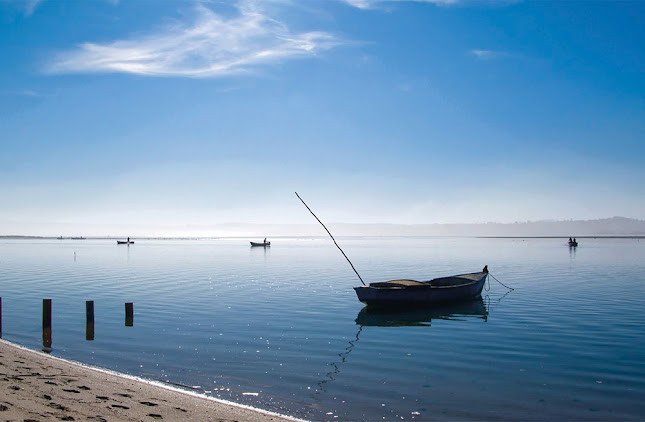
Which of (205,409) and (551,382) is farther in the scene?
(551,382)

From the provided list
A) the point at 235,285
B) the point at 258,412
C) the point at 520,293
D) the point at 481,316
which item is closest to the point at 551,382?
the point at 258,412

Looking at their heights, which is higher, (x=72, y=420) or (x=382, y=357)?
(x=72, y=420)

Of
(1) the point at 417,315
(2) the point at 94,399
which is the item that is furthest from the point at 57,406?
(1) the point at 417,315

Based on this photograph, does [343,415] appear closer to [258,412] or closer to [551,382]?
[258,412]

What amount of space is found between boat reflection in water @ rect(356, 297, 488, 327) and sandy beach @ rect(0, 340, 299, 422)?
13.4 m

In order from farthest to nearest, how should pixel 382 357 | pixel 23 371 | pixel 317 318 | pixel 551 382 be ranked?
pixel 317 318 < pixel 382 357 < pixel 551 382 < pixel 23 371

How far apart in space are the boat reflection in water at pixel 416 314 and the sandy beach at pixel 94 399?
1339 centimetres

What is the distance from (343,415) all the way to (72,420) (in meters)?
5.96

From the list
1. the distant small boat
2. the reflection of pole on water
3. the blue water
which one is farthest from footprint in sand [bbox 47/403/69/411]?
the distant small boat

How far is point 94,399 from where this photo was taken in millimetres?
10273

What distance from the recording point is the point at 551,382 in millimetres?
14000

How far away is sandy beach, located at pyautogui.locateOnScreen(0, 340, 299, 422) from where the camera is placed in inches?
358

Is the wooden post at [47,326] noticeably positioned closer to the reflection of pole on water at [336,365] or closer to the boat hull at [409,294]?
the reflection of pole on water at [336,365]

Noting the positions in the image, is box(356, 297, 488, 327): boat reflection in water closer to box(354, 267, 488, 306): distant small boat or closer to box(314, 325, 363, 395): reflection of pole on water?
box(354, 267, 488, 306): distant small boat
